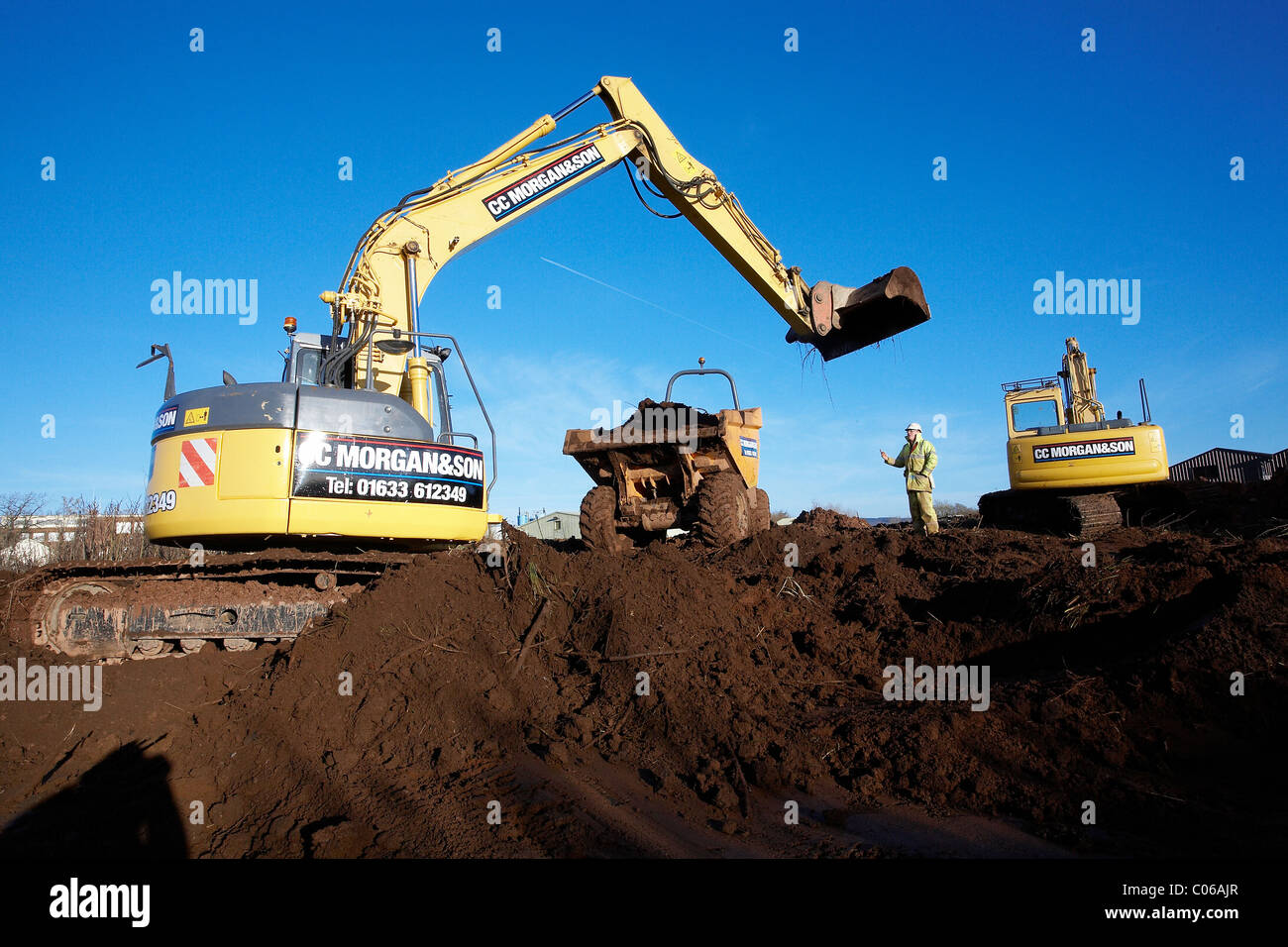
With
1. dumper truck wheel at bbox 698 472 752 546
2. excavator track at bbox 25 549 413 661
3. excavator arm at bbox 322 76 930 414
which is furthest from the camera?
dumper truck wheel at bbox 698 472 752 546

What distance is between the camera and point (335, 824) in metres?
3.60

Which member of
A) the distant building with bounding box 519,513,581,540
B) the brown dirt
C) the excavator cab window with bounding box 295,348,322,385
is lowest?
the brown dirt

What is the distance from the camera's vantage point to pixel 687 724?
448 centimetres

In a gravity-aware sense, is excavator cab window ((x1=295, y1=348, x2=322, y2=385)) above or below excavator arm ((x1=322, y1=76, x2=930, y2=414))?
below

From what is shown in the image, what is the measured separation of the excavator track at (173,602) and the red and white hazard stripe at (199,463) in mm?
566

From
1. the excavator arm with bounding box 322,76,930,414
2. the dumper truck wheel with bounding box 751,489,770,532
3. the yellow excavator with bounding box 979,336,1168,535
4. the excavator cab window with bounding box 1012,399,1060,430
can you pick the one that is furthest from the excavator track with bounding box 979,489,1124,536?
the excavator arm with bounding box 322,76,930,414

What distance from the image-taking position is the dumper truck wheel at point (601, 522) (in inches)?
365

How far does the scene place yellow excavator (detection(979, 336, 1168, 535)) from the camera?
495 inches

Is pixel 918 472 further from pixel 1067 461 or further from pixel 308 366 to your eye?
pixel 308 366

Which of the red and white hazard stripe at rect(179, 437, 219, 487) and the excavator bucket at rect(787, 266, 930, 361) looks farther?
the excavator bucket at rect(787, 266, 930, 361)

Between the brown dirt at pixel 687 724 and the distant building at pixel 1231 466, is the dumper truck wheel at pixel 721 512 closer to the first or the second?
the brown dirt at pixel 687 724

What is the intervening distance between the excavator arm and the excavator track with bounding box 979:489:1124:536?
240 inches

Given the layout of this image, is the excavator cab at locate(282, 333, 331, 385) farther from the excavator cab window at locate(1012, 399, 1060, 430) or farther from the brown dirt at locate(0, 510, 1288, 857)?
the excavator cab window at locate(1012, 399, 1060, 430)

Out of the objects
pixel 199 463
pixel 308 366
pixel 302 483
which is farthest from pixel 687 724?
pixel 308 366
